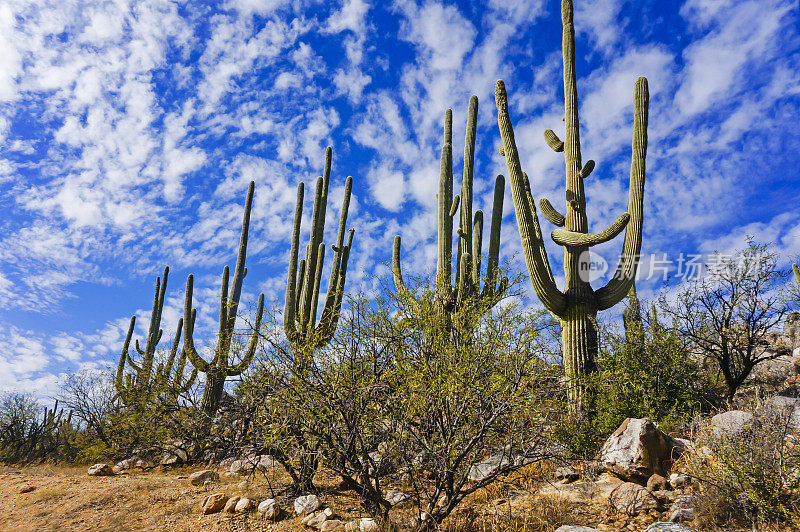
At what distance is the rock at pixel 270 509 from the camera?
7340 millimetres

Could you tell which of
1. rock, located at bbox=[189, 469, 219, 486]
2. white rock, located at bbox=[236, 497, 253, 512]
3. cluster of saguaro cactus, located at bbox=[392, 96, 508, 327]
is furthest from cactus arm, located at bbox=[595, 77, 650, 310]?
rock, located at bbox=[189, 469, 219, 486]

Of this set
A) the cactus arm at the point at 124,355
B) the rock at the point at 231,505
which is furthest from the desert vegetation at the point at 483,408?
the cactus arm at the point at 124,355

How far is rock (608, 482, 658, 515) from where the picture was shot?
607 centimetres

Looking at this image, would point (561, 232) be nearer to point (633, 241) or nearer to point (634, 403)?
point (633, 241)

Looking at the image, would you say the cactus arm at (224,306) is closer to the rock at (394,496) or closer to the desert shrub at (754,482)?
the rock at (394,496)

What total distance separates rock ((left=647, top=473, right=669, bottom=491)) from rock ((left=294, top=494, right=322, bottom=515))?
4.91 metres

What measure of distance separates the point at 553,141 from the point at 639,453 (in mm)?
7646

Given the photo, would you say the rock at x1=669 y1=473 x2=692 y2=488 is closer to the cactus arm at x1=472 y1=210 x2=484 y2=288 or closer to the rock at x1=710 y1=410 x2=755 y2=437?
the rock at x1=710 y1=410 x2=755 y2=437

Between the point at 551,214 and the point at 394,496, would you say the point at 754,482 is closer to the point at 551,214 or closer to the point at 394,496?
the point at 394,496

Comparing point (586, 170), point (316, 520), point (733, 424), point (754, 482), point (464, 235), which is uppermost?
point (586, 170)

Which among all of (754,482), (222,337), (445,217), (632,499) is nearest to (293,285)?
(222,337)

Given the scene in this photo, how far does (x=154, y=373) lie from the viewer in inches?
562

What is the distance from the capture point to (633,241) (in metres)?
10.2

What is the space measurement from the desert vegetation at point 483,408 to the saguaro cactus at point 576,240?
0.04 m
